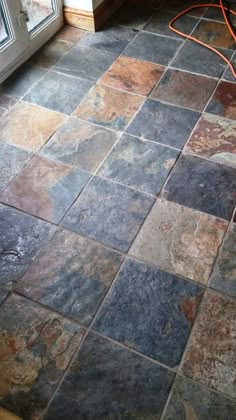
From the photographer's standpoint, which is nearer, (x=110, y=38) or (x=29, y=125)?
(x=29, y=125)

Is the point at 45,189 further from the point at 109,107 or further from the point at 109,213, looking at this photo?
the point at 109,107

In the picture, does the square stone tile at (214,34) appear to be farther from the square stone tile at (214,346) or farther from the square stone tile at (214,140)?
the square stone tile at (214,346)

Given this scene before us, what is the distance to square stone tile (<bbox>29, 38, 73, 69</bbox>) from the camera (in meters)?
2.06

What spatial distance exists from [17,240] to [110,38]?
1.39m

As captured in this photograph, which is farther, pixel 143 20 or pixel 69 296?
pixel 143 20

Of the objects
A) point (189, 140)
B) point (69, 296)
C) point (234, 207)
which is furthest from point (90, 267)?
point (189, 140)

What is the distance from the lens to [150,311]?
119 centimetres

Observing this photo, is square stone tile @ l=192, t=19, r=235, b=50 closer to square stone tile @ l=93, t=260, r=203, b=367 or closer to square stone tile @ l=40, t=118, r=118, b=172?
square stone tile @ l=40, t=118, r=118, b=172

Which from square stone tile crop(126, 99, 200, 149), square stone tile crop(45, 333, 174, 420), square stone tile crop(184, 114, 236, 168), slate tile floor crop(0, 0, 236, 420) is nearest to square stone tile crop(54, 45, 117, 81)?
slate tile floor crop(0, 0, 236, 420)

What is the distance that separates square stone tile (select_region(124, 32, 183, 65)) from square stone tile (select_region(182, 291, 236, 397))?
1.36 m

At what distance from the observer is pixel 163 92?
1893mm

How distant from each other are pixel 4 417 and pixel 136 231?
27.4 inches

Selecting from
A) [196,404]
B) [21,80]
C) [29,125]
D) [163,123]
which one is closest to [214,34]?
[163,123]

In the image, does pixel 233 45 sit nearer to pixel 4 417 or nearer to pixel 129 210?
pixel 129 210
